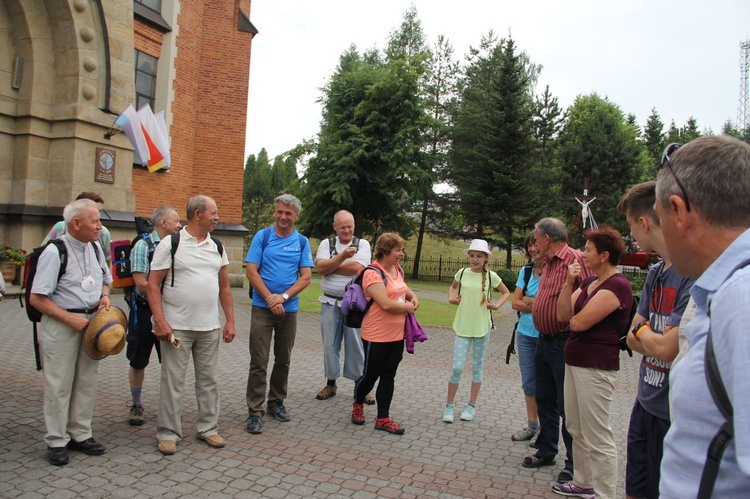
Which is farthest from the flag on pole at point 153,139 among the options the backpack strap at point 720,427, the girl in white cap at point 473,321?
the backpack strap at point 720,427

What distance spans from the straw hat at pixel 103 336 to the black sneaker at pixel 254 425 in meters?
1.43

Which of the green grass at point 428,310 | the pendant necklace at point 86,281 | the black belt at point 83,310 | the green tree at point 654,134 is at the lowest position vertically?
the green grass at point 428,310

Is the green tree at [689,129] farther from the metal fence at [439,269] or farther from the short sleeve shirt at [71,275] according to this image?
the short sleeve shirt at [71,275]

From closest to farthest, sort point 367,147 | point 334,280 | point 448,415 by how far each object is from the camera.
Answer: point 448,415
point 334,280
point 367,147

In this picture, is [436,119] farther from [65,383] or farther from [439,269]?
[65,383]

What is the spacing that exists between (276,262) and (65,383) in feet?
7.04

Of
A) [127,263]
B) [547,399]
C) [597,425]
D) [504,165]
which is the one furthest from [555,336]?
[504,165]

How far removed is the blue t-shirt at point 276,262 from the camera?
18.8 feet

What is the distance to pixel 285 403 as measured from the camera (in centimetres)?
634

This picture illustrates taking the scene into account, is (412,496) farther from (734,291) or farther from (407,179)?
(407,179)

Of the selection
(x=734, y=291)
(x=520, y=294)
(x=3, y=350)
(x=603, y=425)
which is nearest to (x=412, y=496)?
(x=603, y=425)

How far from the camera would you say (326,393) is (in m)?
6.60

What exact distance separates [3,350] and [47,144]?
7172 millimetres

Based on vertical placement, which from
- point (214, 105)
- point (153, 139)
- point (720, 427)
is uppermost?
point (214, 105)
